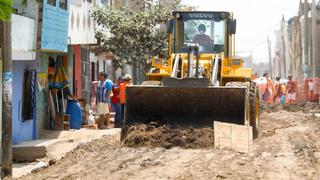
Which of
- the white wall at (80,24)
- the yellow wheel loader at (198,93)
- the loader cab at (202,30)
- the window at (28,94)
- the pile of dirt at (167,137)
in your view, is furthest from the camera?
the white wall at (80,24)

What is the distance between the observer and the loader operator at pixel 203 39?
15891 mm

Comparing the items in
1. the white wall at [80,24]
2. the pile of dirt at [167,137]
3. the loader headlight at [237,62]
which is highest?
the white wall at [80,24]

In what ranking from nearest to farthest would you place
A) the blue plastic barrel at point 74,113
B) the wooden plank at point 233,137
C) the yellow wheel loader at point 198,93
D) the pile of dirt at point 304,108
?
the wooden plank at point 233,137
the yellow wheel loader at point 198,93
the blue plastic barrel at point 74,113
the pile of dirt at point 304,108

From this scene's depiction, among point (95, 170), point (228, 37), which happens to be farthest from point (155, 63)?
point (95, 170)

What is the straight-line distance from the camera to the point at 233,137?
12273 millimetres

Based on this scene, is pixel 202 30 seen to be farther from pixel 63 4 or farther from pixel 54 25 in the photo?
pixel 63 4

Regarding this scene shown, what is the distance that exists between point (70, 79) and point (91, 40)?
5.99 feet

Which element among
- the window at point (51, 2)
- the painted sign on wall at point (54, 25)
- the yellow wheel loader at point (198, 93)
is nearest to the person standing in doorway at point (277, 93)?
the painted sign on wall at point (54, 25)

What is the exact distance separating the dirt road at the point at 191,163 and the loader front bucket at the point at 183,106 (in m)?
0.81

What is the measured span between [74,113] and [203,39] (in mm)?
5315

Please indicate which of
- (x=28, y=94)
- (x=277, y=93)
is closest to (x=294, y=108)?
(x=277, y=93)

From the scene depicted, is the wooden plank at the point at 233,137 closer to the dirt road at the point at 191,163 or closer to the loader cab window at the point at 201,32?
the dirt road at the point at 191,163

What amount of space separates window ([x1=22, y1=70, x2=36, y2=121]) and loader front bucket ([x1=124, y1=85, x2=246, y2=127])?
3.84 m

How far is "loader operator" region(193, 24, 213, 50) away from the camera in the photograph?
52.1 ft
